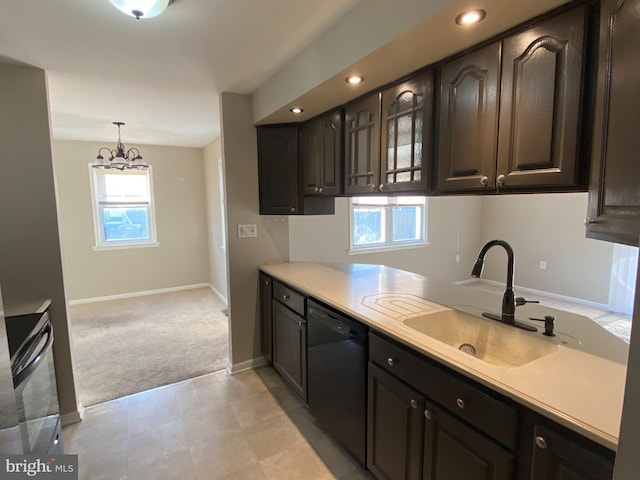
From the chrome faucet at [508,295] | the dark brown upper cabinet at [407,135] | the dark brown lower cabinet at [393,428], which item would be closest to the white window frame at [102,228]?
the dark brown upper cabinet at [407,135]

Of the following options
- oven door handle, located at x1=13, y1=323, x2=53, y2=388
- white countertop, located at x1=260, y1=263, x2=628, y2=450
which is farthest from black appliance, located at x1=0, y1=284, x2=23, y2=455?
white countertop, located at x1=260, y1=263, x2=628, y2=450

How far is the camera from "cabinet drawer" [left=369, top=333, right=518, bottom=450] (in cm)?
108

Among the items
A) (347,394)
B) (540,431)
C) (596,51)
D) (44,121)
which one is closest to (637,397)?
(540,431)

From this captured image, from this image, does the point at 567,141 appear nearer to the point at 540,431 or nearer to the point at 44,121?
the point at 540,431

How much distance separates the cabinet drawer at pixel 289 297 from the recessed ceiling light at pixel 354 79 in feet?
4.59

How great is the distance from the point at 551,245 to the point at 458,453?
16.8 feet

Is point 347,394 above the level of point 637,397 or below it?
below

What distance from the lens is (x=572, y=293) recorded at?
16.5ft

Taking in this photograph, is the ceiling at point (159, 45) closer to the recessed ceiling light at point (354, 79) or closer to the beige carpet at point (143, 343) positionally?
the recessed ceiling light at point (354, 79)

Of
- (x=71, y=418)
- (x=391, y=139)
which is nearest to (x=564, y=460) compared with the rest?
(x=391, y=139)

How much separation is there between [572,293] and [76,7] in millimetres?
6313

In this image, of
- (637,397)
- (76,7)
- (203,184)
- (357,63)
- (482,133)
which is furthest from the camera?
(203,184)

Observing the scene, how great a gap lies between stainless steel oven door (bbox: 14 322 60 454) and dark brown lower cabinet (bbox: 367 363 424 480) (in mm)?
1443

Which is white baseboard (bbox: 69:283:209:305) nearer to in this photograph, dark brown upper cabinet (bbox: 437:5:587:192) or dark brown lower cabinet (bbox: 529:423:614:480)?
dark brown upper cabinet (bbox: 437:5:587:192)
